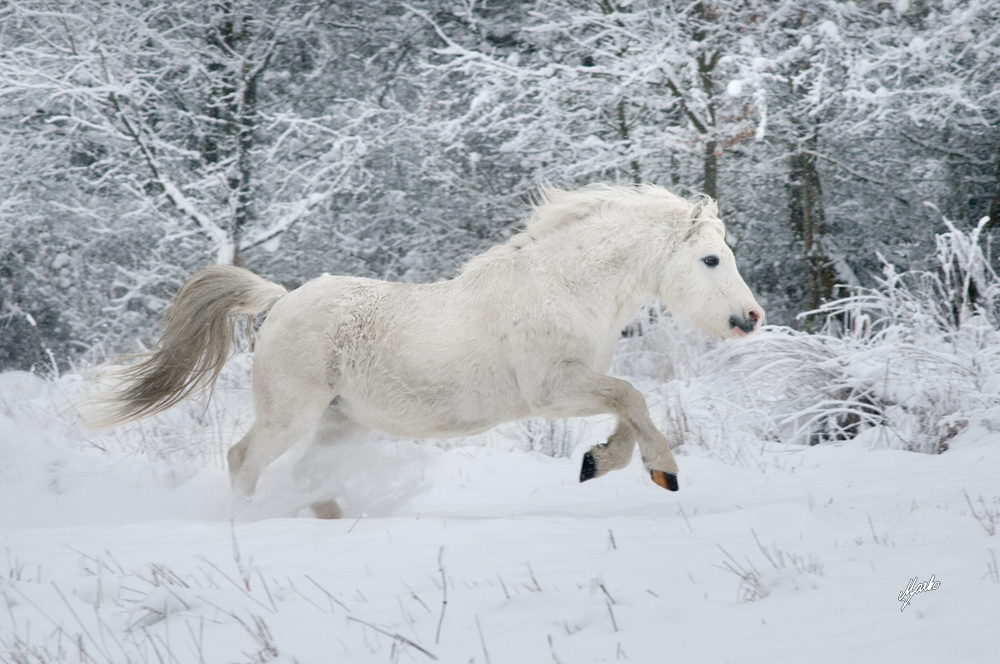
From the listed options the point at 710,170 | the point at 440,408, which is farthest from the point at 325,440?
the point at 710,170

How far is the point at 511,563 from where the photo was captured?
2.82m

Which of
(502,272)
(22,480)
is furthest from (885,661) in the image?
(22,480)

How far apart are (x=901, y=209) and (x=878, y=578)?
8.69 meters

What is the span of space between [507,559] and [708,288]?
75.5 inches

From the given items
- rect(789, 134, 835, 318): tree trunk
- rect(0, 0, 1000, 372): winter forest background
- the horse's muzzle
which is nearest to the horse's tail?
the horse's muzzle

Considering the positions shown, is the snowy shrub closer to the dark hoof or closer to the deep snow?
the deep snow

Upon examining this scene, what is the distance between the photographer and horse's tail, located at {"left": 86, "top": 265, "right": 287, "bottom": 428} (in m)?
4.63

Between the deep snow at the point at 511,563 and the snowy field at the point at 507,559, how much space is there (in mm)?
11

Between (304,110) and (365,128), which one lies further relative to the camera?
(304,110)

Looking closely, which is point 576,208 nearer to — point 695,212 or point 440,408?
point 695,212

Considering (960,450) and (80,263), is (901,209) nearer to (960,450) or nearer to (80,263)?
(960,450)

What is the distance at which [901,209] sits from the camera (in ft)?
31.8

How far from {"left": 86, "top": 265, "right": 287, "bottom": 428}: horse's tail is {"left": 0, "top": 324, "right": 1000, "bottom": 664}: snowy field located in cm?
60

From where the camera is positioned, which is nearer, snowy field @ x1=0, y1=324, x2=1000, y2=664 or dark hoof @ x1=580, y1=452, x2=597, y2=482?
snowy field @ x1=0, y1=324, x2=1000, y2=664
